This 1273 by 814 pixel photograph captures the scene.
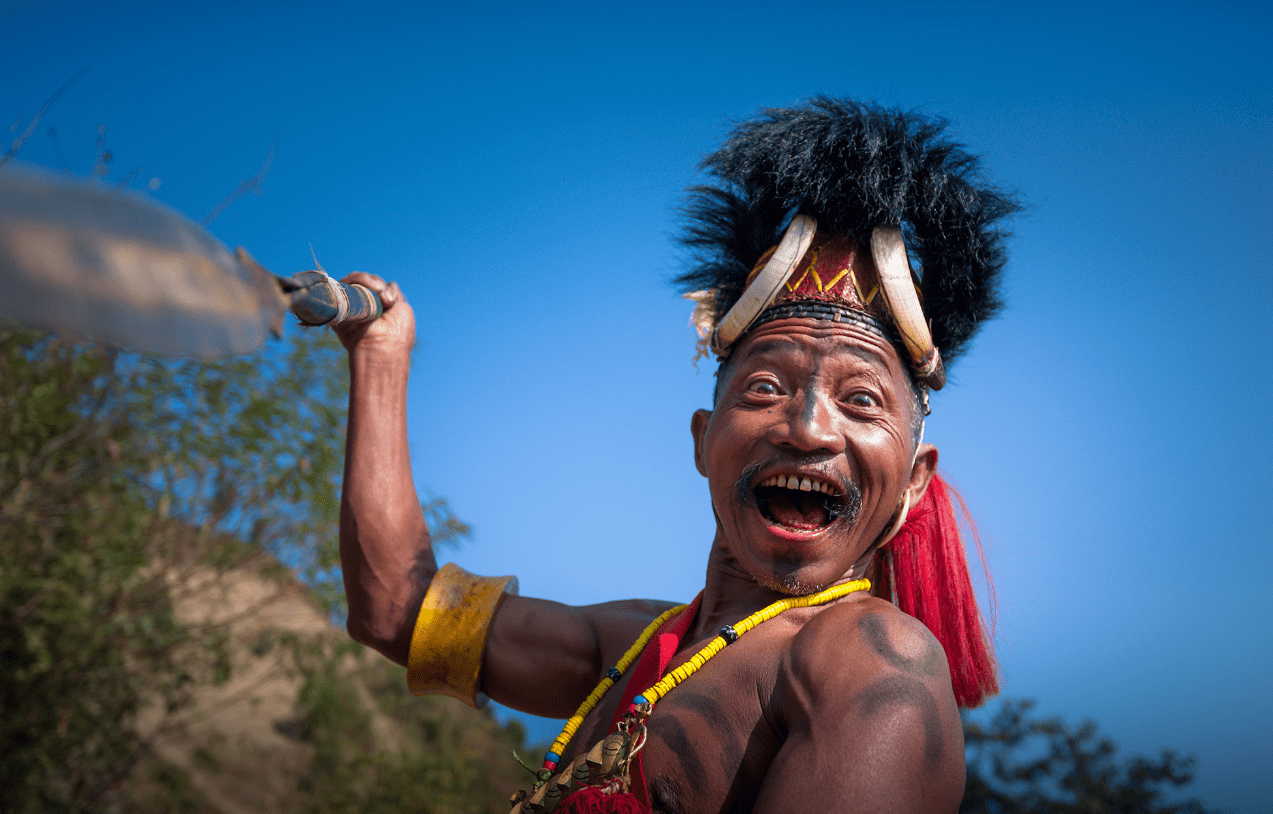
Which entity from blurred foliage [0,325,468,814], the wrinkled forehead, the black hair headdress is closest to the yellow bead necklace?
the wrinkled forehead

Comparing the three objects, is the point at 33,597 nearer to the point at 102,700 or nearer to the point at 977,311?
the point at 102,700

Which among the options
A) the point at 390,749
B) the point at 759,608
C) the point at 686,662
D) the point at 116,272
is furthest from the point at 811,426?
the point at 390,749

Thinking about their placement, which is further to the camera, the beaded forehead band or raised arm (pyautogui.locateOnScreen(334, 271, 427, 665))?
raised arm (pyautogui.locateOnScreen(334, 271, 427, 665))

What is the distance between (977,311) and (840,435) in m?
0.70

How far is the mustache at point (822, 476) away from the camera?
190cm

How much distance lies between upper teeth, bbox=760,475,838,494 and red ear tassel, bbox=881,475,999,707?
0.48 m

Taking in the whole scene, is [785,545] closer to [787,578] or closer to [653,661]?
[787,578]

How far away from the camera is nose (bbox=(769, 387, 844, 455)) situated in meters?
1.88

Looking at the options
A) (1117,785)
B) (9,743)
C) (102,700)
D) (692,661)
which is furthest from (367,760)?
(692,661)

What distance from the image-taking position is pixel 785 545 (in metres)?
1.92

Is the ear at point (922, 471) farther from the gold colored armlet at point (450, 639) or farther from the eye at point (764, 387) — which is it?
the gold colored armlet at point (450, 639)

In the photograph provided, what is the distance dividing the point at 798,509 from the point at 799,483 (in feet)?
0.40

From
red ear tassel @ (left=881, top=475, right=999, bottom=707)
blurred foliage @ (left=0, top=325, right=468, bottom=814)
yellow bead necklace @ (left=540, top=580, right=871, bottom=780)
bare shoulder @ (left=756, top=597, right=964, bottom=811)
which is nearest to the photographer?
bare shoulder @ (left=756, top=597, right=964, bottom=811)

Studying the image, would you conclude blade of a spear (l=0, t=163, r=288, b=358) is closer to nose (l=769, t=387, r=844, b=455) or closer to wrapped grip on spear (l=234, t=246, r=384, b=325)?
wrapped grip on spear (l=234, t=246, r=384, b=325)
